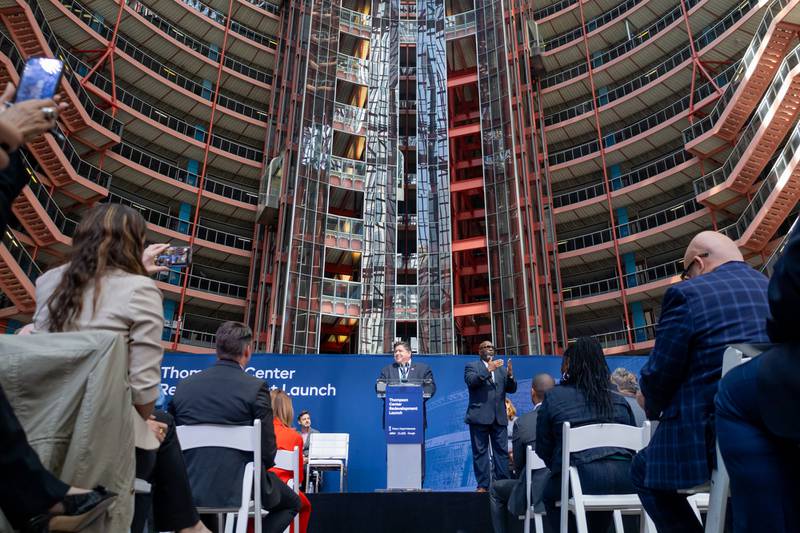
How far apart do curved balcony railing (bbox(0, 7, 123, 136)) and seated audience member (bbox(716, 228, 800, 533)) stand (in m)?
21.0

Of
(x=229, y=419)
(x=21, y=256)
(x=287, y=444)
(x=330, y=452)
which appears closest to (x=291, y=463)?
(x=287, y=444)

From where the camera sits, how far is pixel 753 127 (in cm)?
2128

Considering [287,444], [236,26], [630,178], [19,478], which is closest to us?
[19,478]

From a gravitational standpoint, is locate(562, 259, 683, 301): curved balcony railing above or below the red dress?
above

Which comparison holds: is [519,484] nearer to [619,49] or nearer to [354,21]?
[354,21]

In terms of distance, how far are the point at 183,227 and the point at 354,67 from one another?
11.1m

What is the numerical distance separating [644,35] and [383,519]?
3139cm

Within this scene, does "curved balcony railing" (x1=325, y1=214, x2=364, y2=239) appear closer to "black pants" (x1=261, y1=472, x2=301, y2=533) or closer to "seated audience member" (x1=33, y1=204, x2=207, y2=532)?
"black pants" (x1=261, y1=472, x2=301, y2=533)

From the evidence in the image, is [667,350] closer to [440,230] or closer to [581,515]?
[581,515]

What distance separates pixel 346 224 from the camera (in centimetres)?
2573

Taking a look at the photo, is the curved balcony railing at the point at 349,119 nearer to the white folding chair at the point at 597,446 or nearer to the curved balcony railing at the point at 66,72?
the curved balcony railing at the point at 66,72

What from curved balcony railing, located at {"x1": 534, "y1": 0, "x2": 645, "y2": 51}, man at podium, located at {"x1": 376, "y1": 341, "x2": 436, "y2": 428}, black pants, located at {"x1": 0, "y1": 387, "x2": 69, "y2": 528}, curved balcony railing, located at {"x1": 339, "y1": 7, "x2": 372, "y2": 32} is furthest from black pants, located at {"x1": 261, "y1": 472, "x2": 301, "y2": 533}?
curved balcony railing, located at {"x1": 534, "y1": 0, "x2": 645, "y2": 51}

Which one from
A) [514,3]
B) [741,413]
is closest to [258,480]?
[741,413]

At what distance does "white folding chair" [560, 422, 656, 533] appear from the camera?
120 inches
